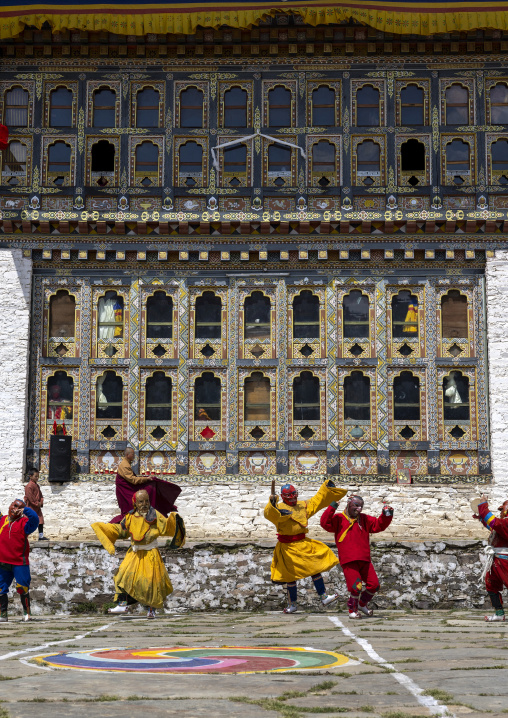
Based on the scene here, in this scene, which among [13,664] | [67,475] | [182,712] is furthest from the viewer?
[67,475]

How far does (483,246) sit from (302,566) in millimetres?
9058

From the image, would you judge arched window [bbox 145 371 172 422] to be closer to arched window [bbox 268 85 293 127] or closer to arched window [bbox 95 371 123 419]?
arched window [bbox 95 371 123 419]

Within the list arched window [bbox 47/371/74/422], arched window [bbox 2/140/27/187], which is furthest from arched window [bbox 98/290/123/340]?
arched window [bbox 2/140/27/187]

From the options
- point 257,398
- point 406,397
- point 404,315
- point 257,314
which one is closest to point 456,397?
point 406,397

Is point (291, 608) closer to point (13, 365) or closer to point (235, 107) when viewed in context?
point (13, 365)

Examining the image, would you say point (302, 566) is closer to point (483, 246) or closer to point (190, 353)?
point (190, 353)

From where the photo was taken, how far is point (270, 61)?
765 inches

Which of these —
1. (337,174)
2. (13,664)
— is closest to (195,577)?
(13,664)

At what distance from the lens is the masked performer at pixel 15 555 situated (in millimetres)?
11812

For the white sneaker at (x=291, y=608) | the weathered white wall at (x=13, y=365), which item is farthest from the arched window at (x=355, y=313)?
the white sneaker at (x=291, y=608)

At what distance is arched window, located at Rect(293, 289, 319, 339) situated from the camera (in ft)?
62.2

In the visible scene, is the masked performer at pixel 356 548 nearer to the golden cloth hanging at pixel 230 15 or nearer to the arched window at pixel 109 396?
the arched window at pixel 109 396

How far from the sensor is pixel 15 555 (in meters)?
11.8

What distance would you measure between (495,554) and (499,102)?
1092cm
